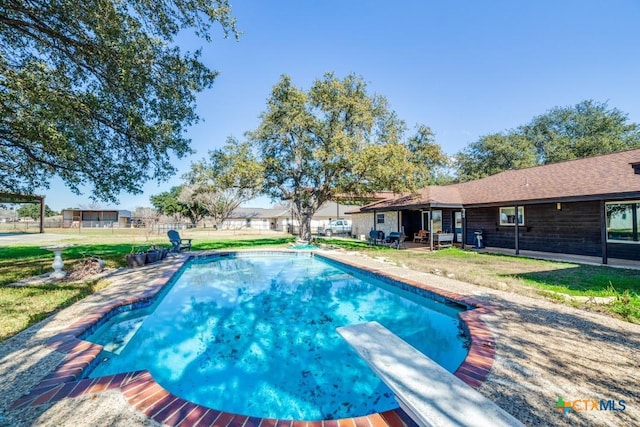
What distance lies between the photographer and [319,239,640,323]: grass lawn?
208 inches

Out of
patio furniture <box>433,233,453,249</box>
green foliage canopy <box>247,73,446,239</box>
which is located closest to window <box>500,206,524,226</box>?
patio furniture <box>433,233,453,249</box>

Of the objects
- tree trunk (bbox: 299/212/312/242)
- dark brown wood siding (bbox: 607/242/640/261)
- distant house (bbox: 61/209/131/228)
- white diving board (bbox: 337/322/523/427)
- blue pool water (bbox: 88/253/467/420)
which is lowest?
blue pool water (bbox: 88/253/467/420)

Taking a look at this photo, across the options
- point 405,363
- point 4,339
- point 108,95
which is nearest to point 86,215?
point 108,95

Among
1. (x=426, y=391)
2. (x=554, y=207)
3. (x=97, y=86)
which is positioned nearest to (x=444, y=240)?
(x=554, y=207)

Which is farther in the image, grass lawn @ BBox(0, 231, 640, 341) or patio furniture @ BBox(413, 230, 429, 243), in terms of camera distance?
patio furniture @ BBox(413, 230, 429, 243)

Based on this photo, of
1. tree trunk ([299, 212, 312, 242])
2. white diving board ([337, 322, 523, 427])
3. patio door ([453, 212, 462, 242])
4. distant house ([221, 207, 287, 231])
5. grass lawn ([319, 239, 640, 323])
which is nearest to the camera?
white diving board ([337, 322, 523, 427])

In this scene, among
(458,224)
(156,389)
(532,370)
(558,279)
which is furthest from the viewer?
(458,224)

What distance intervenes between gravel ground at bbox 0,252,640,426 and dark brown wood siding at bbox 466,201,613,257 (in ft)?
27.7

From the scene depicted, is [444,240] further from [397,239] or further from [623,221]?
[623,221]

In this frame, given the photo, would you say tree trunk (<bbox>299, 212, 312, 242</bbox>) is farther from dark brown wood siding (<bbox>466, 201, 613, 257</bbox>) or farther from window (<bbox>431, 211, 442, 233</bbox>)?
dark brown wood siding (<bbox>466, 201, 613, 257</bbox>)

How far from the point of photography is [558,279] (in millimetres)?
7387

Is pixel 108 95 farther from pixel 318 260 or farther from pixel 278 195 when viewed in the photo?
pixel 278 195

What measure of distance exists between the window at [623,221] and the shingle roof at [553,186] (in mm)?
959

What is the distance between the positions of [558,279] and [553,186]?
269 inches
